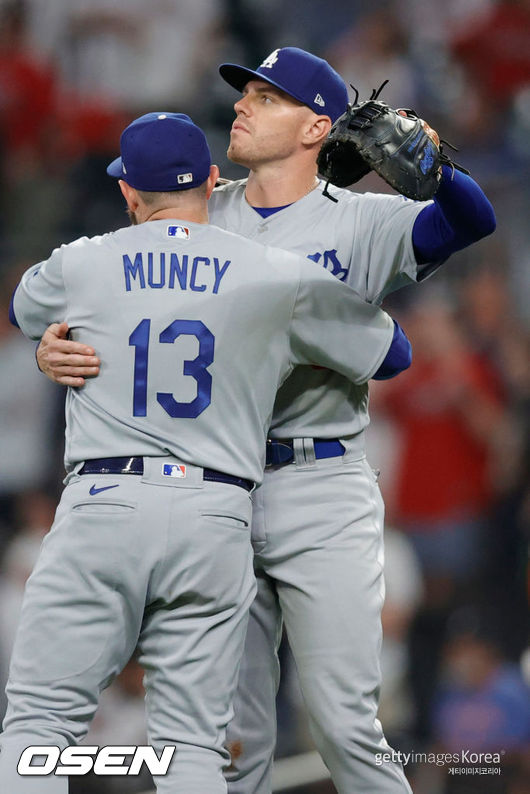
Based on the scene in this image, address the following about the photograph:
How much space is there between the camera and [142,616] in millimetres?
1992

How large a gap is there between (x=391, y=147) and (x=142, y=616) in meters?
1.00

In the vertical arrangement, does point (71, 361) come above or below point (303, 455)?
above

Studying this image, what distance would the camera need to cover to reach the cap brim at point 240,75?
2.47 metres

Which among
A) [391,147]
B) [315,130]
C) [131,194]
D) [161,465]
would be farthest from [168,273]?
[315,130]

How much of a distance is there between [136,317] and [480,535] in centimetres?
272

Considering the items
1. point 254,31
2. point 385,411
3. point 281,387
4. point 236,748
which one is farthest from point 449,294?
point 236,748

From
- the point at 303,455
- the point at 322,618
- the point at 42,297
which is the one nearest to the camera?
the point at 42,297

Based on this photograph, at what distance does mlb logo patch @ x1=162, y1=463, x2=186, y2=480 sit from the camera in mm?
1982

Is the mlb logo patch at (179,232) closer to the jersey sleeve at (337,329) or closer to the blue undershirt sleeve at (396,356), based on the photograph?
the jersey sleeve at (337,329)

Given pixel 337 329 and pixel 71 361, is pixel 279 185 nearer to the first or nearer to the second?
pixel 337 329

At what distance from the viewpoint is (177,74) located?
5156mm

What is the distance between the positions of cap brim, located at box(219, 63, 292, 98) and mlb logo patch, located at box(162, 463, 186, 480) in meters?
0.98

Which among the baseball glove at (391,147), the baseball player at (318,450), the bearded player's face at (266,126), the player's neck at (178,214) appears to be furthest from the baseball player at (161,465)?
the bearded player's face at (266,126)

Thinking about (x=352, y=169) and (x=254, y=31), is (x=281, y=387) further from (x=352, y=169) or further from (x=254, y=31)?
(x=254, y=31)
